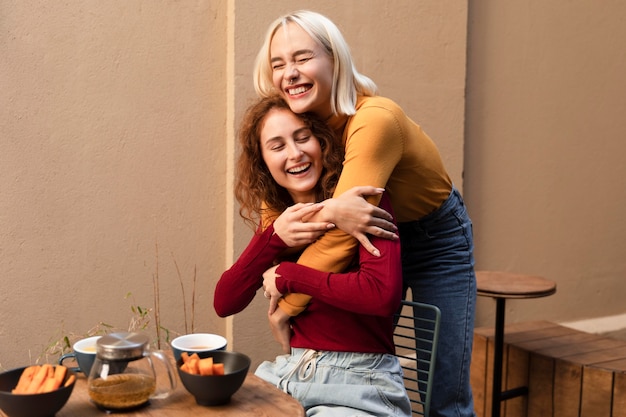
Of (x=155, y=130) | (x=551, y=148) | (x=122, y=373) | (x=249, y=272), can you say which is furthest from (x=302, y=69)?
(x=551, y=148)

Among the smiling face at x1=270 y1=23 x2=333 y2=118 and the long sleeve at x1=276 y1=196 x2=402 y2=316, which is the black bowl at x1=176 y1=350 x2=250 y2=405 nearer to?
the long sleeve at x1=276 y1=196 x2=402 y2=316

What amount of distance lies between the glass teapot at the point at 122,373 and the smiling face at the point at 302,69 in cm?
81

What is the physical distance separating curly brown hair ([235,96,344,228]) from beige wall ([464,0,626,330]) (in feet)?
6.99

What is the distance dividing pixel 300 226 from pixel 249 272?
0.67ft

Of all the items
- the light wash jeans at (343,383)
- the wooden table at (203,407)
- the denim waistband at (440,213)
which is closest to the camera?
the wooden table at (203,407)

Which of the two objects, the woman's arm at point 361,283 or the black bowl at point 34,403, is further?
the woman's arm at point 361,283

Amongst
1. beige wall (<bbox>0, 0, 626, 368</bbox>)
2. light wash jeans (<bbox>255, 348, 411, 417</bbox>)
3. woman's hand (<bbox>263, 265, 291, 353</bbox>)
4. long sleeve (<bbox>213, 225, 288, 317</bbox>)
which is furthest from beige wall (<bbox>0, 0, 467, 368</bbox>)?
light wash jeans (<bbox>255, 348, 411, 417</bbox>)

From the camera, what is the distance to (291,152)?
184 centimetres

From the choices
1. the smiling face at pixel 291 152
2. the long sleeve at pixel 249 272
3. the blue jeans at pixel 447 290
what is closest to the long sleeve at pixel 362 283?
the long sleeve at pixel 249 272

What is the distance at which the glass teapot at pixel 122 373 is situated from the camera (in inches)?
51.9

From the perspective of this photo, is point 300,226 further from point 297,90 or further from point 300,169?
point 297,90

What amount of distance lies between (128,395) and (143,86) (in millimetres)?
1874

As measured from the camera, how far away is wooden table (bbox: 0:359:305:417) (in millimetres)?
1394

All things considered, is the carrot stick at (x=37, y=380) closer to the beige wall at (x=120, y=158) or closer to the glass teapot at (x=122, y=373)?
the glass teapot at (x=122, y=373)
